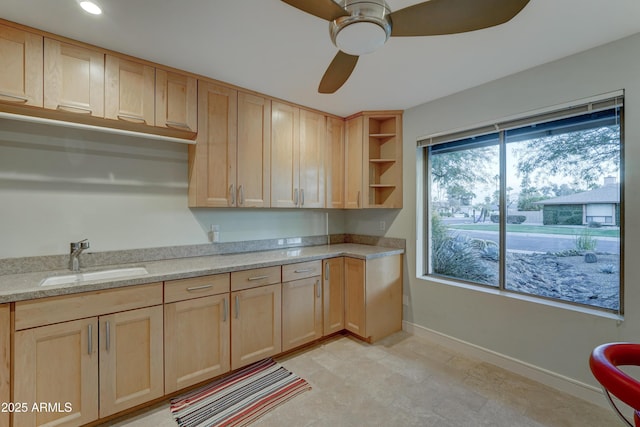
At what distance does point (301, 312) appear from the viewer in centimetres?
267

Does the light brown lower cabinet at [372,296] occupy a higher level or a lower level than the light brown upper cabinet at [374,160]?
lower

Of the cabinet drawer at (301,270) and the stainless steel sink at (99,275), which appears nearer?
the stainless steel sink at (99,275)

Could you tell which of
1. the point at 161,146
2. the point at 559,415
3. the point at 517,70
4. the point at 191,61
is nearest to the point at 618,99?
the point at 517,70

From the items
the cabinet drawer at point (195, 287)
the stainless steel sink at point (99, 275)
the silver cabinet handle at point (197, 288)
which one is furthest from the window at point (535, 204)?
the stainless steel sink at point (99, 275)

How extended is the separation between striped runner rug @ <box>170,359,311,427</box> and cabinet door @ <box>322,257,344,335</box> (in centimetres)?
69

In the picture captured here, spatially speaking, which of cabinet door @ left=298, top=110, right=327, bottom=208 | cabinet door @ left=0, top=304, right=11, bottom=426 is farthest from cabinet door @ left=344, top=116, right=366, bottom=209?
cabinet door @ left=0, top=304, right=11, bottom=426

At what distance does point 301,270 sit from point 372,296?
804 millimetres

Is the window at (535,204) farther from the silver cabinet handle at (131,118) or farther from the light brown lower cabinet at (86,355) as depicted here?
the light brown lower cabinet at (86,355)

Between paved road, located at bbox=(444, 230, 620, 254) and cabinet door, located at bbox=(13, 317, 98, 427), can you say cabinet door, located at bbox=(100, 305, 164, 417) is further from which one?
paved road, located at bbox=(444, 230, 620, 254)

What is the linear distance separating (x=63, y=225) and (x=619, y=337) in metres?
3.97

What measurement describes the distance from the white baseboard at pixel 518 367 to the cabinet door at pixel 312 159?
5.91ft

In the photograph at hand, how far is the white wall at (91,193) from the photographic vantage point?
192cm

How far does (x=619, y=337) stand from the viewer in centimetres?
190

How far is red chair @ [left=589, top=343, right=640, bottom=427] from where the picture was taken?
2.80 ft
